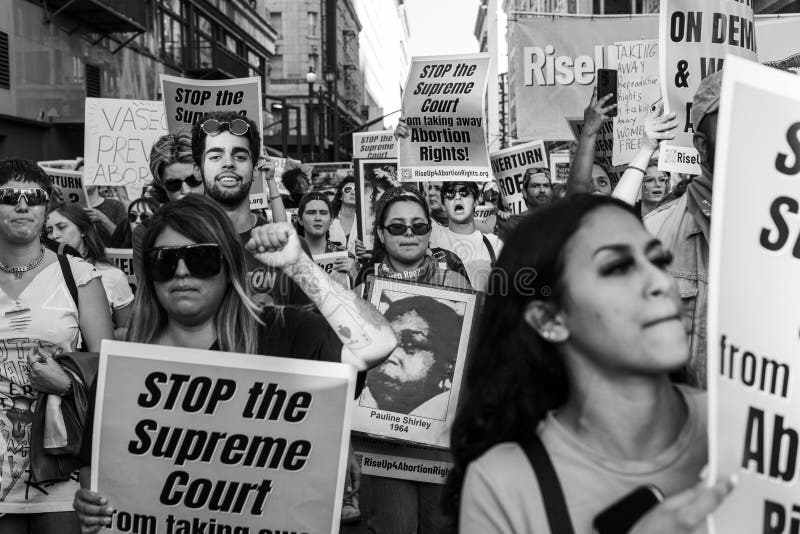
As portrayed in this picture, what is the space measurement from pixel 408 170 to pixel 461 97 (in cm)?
82

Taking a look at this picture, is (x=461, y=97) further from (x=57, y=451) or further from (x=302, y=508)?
(x=302, y=508)

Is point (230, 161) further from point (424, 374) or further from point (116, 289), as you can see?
point (424, 374)

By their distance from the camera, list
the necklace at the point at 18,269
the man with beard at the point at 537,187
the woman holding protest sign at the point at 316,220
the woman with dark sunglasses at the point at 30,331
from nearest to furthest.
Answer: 1. the woman with dark sunglasses at the point at 30,331
2. the necklace at the point at 18,269
3. the woman holding protest sign at the point at 316,220
4. the man with beard at the point at 537,187

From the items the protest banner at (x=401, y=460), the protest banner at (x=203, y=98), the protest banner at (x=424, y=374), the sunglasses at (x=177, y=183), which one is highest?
the protest banner at (x=203, y=98)

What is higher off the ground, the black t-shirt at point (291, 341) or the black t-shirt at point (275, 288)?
the black t-shirt at point (275, 288)

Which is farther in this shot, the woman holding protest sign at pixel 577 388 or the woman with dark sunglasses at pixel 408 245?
the woman with dark sunglasses at pixel 408 245

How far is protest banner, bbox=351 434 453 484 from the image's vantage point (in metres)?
4.84

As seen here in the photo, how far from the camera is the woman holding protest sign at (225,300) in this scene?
10.5 ft

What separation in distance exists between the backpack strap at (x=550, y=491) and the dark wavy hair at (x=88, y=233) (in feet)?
14.3

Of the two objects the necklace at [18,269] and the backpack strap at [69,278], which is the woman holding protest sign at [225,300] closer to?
the backpack strap at [69,278]

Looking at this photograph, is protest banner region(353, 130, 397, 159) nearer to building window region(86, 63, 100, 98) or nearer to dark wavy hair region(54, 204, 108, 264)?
dark wavy hair region(54, 204, 108, 264)

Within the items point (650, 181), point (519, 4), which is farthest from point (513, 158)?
point (519, 4)

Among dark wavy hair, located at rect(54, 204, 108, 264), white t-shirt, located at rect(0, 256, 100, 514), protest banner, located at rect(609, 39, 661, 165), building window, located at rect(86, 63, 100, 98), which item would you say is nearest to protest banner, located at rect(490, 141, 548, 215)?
protest banner, located at rect(609, 39, 661, 165)

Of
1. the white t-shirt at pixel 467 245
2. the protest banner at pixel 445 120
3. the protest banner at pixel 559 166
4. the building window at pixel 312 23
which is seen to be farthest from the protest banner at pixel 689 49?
the building window at pixel 312 23
